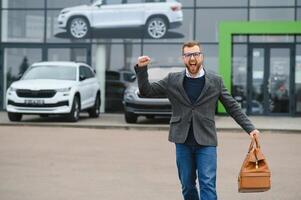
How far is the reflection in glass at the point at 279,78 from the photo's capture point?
21.8m

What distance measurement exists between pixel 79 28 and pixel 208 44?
4.93m

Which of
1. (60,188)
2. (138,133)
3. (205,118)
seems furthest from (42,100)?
(205,118)

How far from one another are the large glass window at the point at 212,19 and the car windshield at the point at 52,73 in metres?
5.81

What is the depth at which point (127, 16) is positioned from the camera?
74.2 feet

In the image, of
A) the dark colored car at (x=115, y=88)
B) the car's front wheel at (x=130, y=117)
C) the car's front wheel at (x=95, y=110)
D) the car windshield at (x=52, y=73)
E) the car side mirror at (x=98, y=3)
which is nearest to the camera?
the car's front wheel at (x=130, y=117)

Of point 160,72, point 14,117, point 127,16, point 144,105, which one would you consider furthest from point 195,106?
point 127,16

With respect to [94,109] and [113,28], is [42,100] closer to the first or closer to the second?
[94,109]

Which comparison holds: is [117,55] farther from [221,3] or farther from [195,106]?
[195,106]

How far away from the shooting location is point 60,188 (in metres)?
7.72

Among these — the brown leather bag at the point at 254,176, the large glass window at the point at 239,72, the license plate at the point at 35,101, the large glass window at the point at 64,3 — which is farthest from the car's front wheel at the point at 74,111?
the brown leather bag at the point at 254,176

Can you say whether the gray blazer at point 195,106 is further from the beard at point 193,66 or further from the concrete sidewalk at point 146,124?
the concrete sidewalk at point 146,124

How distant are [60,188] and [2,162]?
8.48 ft

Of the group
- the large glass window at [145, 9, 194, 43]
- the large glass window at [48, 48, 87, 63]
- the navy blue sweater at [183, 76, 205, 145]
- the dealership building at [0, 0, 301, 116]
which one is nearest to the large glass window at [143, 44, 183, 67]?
the dealership building at [0, 0, 301, 116]

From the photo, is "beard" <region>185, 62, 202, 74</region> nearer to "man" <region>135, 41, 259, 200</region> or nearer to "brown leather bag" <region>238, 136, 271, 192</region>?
"man" <region>135, 41, 259, 200</region>
